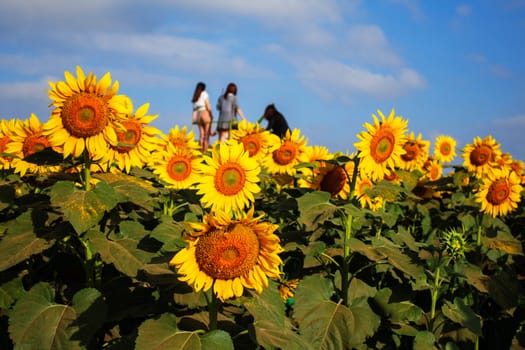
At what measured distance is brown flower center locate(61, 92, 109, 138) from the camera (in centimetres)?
331

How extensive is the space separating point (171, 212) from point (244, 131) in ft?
6.50

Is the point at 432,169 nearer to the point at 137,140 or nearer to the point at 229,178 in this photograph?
the point at 229,178

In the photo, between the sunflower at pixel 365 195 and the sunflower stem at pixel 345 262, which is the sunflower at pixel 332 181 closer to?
the sunflower at pixel 365 195

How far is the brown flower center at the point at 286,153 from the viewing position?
6.28 meters

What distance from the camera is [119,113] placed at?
341 cm

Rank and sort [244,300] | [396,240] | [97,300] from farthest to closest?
1. [396,240]
2. [97,300]
3. [244,300]

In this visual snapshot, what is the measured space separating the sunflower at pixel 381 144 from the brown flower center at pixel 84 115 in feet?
6.80

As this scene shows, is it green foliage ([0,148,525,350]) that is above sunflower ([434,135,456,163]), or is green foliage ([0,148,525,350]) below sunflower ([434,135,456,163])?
below

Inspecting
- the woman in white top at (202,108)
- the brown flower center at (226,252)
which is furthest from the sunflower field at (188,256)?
the woman in white top at (202,108)

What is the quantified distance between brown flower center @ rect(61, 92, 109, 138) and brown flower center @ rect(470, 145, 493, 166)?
18.7 ft

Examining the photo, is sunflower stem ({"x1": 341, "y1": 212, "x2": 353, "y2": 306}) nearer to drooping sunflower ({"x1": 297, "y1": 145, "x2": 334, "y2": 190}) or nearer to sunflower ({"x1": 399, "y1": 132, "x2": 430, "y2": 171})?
drooping sunflower ({"x1": 297, "y1": 145, "x2": 334, "y2": 190})

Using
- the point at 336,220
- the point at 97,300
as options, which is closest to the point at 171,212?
the point at 336,220

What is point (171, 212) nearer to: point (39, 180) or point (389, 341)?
point (39, 180)

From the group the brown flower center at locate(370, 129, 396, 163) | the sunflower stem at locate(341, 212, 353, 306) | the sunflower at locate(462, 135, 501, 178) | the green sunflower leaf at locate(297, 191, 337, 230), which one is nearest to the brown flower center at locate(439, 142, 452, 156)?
the sunflower at locate(462, 135, 501, 178)
